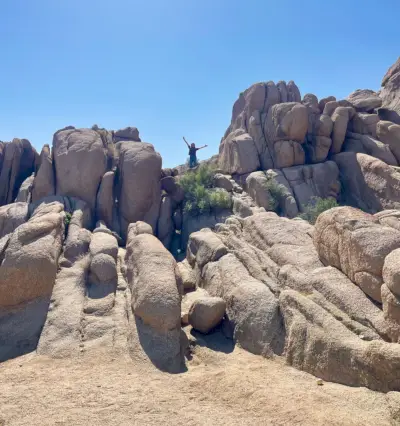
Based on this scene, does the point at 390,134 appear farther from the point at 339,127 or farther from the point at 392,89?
the point at 392,89

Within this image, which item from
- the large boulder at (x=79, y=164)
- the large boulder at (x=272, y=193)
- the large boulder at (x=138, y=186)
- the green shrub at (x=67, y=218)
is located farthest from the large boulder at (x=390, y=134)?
the green shrub at (x=67, y=218)

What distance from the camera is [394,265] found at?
8.12 m

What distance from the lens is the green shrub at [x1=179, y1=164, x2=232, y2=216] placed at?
2267cm

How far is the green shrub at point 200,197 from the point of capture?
22.7 metres

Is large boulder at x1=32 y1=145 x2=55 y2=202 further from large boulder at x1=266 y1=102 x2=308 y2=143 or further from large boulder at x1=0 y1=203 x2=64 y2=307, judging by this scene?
large boulder at x1=266 y1=102 x2=308 y2=143

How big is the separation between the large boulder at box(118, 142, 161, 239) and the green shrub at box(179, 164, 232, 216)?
1928 millimetres

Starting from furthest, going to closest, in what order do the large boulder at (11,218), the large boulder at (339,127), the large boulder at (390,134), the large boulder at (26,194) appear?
the large boulder at (339,127) < the large boulder at (390,134) < the large boulder at (26,194) < the large boulder at (11,218)

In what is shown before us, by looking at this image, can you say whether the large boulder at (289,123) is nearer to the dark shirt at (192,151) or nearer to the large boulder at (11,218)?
the dark shirt at (192,151)

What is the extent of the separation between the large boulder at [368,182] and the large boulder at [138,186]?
497 inches

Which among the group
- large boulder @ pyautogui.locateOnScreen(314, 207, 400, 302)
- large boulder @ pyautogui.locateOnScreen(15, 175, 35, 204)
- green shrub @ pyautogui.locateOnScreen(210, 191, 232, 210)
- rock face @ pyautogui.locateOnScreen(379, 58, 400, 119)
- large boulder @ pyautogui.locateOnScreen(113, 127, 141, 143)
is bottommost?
large boulder @ pyautogui.locateOnScreen(314, 207, 400, 302)

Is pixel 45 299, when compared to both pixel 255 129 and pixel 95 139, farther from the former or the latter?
pixel 255 129

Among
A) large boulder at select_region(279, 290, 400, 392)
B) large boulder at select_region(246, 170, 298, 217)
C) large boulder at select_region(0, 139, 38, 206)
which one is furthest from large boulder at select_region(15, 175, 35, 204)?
large boulder at select_region(279, 290, 400, 392)

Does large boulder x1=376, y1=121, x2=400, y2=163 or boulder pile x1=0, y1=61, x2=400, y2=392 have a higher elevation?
large boulder x1=376, y1=121, x2=400, y2=163

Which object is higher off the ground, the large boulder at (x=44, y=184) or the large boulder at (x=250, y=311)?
the large boulder at (x=44, y=184)
